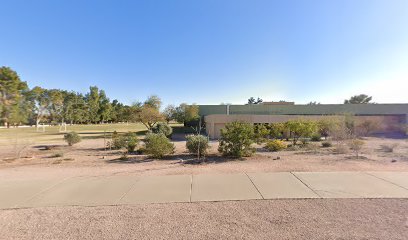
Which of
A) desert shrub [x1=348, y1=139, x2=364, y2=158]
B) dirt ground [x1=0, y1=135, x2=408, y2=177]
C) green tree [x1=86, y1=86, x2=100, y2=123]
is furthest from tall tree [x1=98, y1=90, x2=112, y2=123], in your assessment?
desert shrub [x1=348, y1=139, x2=364, y2=158]

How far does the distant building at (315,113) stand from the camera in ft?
98.6

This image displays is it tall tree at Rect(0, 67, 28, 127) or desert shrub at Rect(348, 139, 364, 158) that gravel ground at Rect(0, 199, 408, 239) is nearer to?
tall tree at Rect(0, 67, 28, 127)

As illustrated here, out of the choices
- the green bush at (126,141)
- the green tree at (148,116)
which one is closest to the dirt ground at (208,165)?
the green bush at (126,141)

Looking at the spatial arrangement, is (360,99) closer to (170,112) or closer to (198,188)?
(170,112)

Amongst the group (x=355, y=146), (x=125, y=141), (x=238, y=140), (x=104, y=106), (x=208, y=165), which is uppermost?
(x=104, y=106)

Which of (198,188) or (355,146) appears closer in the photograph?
(198,188)

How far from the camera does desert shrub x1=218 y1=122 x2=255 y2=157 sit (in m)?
12.6

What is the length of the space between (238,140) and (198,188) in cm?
663

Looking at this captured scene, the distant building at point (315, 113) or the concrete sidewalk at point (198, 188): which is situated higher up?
the distant building at point (315, 113)

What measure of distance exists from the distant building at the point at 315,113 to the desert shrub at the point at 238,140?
16551 mm

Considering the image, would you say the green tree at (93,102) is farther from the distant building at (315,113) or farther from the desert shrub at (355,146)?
the desert shrub at (355,146)

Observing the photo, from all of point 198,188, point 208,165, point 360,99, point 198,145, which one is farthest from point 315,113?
point 360,99

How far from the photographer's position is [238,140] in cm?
1255

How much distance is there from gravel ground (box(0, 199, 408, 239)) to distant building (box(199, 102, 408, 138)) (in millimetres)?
24696
